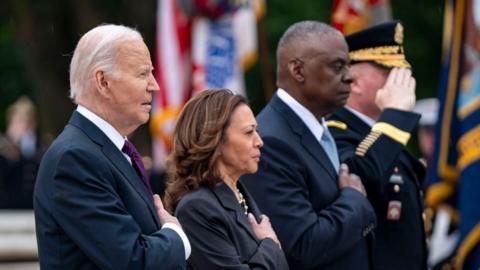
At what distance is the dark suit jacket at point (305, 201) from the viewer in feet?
18.8

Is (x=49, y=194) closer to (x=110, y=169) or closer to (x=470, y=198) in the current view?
(x=110, y=169)

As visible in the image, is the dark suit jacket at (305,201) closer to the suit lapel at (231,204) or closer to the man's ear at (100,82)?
the suit lapel at (231,204)

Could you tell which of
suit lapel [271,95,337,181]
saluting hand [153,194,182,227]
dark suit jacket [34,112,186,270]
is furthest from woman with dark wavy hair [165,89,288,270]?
suit lapel [271,95,337,181]

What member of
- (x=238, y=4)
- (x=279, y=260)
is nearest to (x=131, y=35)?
(x=279, y=260)

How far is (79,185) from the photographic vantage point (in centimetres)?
459

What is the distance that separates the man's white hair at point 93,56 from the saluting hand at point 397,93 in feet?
5.87

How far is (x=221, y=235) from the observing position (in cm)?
518

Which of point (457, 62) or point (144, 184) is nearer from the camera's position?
point (144, 184)

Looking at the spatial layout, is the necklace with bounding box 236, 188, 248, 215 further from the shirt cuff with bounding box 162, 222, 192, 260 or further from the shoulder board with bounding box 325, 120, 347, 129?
the shoulder board with bounding box 325, 120, 347, 129

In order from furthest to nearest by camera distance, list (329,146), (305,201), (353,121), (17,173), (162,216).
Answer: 1. (17,173)
2. (353,121)
3. (329,146)
4. (305,201)
5. (162,216)

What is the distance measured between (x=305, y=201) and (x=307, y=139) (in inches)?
13.5

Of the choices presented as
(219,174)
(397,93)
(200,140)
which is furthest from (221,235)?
(397,93)

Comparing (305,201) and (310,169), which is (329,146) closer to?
(310,169)

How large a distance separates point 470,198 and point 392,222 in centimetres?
124
